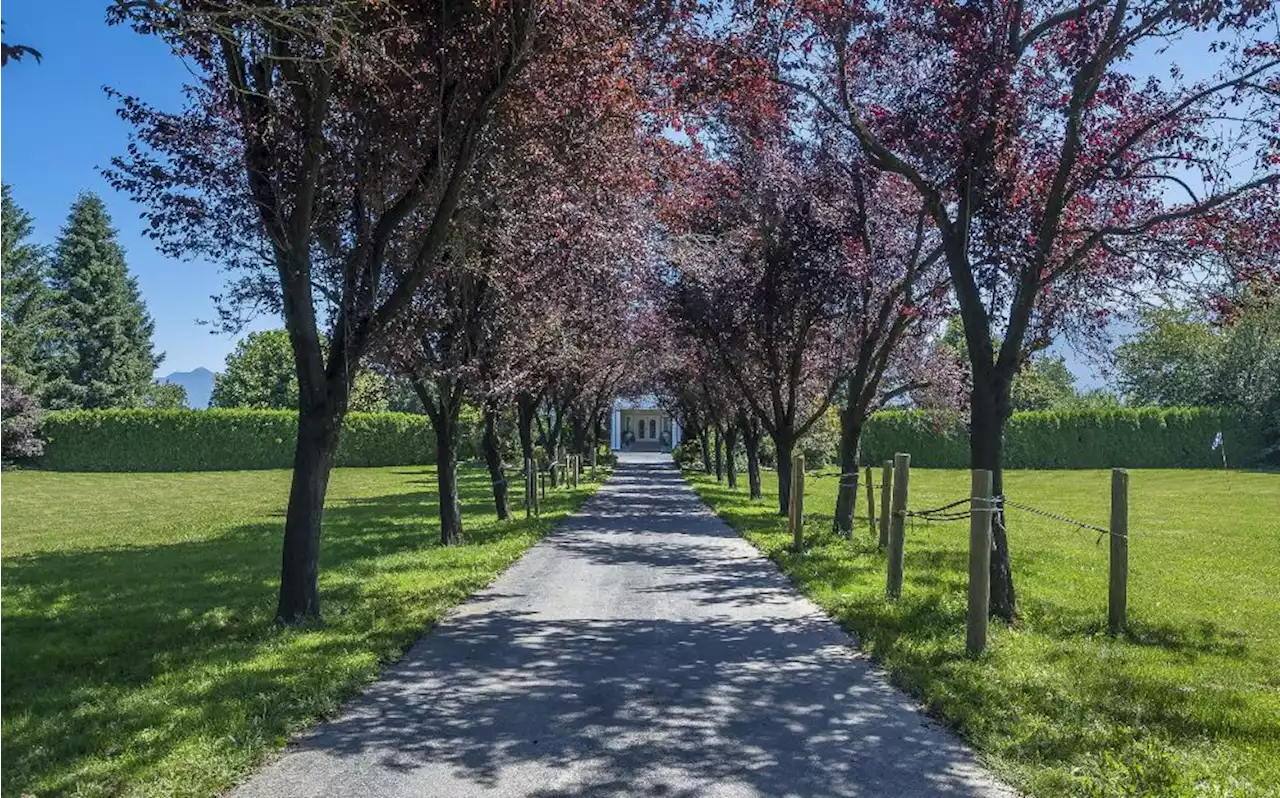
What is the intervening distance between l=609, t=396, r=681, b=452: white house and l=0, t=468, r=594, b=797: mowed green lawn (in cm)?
6960

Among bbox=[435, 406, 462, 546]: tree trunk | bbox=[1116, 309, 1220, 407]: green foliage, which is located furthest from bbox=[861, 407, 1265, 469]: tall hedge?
bbox=[435, 406, 462, 546]: tree trunk

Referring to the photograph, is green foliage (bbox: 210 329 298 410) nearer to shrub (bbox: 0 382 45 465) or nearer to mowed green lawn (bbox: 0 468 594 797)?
shrub (bbox: 0 382 45 465)

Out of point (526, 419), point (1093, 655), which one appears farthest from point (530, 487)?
point (1093, 655)

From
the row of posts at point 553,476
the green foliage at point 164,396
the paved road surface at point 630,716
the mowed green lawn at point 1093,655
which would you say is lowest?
the paved road surface at point 630,716

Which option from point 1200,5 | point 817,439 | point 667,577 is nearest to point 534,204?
point 667,577

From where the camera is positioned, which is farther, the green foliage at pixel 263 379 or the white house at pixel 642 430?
the white house at pixel 642 430

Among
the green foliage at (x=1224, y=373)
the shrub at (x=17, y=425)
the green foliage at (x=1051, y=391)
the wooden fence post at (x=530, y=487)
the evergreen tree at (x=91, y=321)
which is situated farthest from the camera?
the green foliage at (x=1051, y=391)

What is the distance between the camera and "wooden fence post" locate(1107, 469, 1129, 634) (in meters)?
8.05

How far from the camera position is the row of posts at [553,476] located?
19.9 m

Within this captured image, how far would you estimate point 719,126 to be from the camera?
14945mm

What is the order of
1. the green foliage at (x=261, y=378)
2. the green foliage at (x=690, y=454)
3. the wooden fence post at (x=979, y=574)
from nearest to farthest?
1. the wooden fence post at (x=979, y=574)
2. the green foliage at (x=690, y=454)
3. the green foliage at (x=261, y=378)

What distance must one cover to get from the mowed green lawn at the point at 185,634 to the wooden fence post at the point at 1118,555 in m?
5.82

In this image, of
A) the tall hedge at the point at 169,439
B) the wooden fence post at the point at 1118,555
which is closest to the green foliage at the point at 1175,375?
the wooden fence post at the point at 1118,555

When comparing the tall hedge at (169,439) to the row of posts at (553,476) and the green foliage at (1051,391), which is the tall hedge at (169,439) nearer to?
the row of posts at (553,476)
